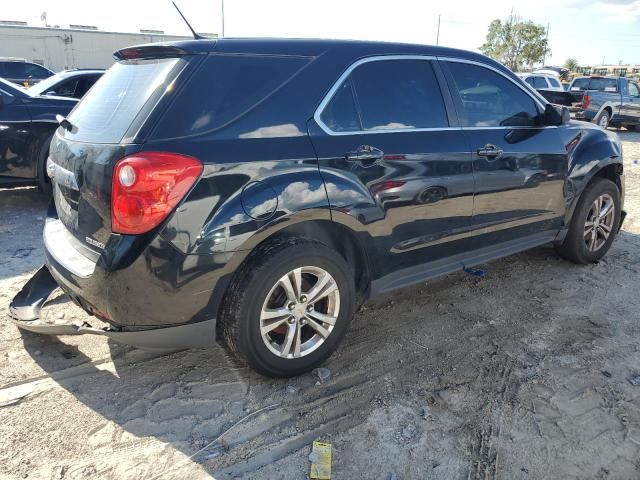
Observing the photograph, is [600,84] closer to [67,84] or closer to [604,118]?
[604,118]

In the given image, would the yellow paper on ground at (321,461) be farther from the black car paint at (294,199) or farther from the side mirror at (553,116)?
the side mirror at (553,116)

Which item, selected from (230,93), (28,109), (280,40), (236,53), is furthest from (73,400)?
(28,109)

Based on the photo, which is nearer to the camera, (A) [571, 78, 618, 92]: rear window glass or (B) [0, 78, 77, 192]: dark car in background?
(B) [0, 78, 77, 192]: dark car in background

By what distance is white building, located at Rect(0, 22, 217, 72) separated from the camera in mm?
39594

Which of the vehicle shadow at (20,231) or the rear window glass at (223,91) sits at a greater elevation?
the rear window glass at (223,91)

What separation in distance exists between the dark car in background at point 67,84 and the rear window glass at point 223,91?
5815 mm

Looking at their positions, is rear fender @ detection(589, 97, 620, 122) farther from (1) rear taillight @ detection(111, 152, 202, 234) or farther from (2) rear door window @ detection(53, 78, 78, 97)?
(1) rear taillight @ detection(111, 152, 202, 234)

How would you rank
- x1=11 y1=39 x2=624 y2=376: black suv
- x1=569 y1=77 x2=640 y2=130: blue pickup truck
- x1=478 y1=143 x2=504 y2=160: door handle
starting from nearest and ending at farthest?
x1=11 y1=39 x2=624 y2=376: black suv
x1=478 y1=143 x2=504 y2=160: door handle
x1=569 y1=77 x2=640 y2=130: blue pickup truck

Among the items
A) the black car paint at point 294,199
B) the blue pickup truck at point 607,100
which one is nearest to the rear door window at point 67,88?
the black car paint at point 294,199

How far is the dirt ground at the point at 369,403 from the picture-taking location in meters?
2.36

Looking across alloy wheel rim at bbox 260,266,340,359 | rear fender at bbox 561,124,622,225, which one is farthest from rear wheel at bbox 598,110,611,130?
alloy wheel rim at bbox 260,266,340,359

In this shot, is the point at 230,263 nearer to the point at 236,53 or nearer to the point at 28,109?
the point at 236,53

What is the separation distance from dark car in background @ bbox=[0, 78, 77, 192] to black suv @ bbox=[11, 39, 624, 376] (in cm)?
318

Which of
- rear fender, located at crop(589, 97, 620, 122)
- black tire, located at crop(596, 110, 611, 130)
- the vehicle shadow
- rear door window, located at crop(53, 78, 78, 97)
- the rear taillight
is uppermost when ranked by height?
the rear taillight
